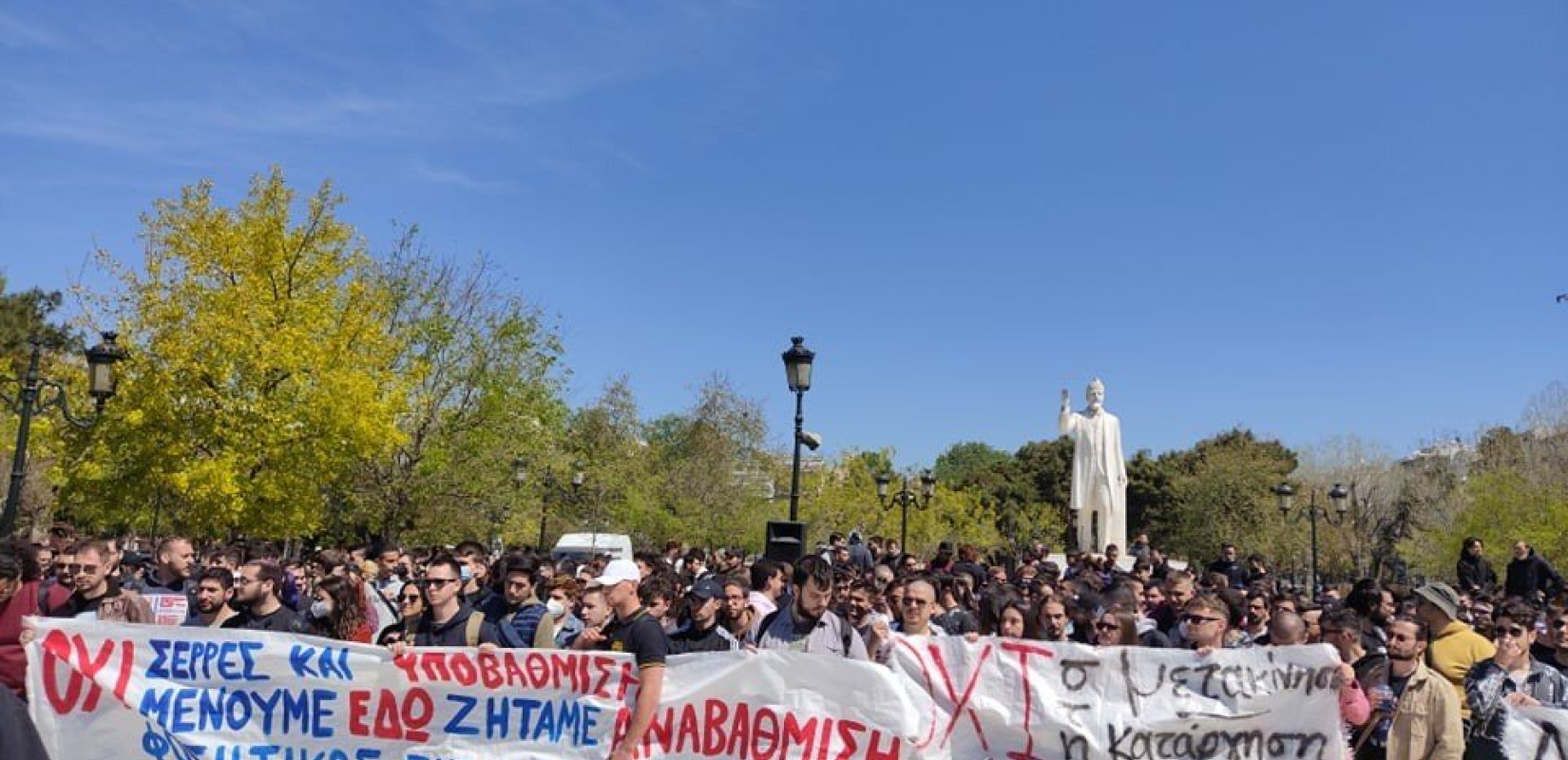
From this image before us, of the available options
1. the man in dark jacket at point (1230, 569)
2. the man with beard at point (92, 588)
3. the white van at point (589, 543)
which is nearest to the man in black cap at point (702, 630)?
the man with beard at point (92, 588)

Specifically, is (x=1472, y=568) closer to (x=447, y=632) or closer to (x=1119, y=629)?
(x=1119, y=629)

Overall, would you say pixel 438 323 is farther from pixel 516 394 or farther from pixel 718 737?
pixel 718 737

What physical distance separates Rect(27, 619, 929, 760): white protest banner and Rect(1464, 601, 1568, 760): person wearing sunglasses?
2.98 m

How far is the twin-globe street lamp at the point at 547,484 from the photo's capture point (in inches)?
1262

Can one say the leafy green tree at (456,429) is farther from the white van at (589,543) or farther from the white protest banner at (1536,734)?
the white protest banner at (1536,734)

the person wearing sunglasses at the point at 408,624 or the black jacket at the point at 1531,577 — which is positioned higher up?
the black jacket at the point at 1531,577

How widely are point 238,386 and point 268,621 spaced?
796 inches

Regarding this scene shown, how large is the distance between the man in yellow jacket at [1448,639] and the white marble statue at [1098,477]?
29278 millimetres

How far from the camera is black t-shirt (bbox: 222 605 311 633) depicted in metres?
7.73

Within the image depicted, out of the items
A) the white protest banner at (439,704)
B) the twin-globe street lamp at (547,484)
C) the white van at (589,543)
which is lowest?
the white protest banner at (439,704)

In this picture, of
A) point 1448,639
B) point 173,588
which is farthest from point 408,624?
point 1448,639

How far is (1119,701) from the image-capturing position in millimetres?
7238

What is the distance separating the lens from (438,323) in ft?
108

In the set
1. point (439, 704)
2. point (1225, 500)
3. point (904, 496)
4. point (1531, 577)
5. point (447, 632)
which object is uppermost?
point (1225, 500)
